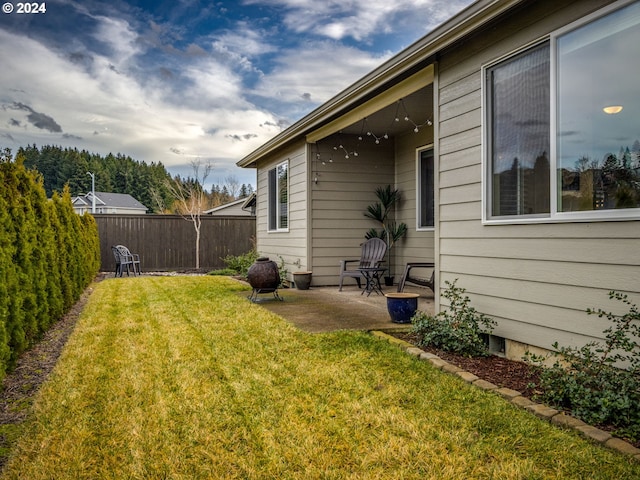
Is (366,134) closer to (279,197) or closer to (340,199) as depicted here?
(340,199)

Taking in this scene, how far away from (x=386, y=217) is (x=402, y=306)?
139 inches

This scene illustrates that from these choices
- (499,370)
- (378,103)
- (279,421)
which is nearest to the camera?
(279,421)

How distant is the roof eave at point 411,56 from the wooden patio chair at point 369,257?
206 cm

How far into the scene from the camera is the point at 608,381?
2451 mm

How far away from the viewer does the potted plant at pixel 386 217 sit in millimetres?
7812

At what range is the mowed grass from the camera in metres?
1.98

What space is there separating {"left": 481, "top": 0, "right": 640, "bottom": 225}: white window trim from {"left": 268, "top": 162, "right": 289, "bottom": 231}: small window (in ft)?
17.5

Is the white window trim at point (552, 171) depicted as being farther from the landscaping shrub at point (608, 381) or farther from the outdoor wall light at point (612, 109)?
the landscaping shrub at point (608, 381)

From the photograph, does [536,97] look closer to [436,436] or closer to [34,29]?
[436,436]

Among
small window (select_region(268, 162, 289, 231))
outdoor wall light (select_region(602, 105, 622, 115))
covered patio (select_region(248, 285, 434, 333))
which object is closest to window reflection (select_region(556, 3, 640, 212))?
outdoor wall light (select_region(602, 105, 622, 115))

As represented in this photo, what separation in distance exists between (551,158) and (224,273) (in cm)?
958

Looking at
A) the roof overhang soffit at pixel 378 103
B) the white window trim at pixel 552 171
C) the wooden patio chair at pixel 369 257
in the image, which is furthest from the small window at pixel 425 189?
the white window trim at pixel 552 171

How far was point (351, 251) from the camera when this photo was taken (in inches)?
312

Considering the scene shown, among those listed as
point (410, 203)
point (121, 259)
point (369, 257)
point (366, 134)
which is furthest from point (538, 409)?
point (121, 259)
